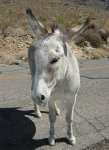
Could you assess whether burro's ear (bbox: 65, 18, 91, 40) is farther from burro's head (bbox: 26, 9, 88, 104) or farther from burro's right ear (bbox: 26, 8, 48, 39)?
burro's right ear (bbox: 26, 8, 48, 39)

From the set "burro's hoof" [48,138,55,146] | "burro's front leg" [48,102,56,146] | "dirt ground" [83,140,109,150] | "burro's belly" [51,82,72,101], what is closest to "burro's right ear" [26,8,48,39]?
"burro's belly" [51,82,72,101]

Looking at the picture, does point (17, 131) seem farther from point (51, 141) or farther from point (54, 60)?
point (54, 60)

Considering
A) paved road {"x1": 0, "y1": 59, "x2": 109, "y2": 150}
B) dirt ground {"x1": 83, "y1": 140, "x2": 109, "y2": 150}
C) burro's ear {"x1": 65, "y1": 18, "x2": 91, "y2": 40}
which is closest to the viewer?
burro's ear {"x1": 65, "y1": 18, "x2": 91, "y2": 40}

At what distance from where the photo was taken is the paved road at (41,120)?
6459 millimetres

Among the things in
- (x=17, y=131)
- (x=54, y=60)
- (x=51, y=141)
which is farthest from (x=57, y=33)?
(x=17, y=131)

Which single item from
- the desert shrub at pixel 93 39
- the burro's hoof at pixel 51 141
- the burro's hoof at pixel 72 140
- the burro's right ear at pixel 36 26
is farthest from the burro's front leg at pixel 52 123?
the desert shrub at pixel 93 39

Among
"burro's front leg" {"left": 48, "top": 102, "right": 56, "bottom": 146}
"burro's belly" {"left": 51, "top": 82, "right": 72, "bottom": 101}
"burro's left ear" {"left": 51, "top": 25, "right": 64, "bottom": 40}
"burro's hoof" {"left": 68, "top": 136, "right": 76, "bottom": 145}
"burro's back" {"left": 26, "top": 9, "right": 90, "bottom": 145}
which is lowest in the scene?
"burro's hoof" {"left": 68, "top": 136, "right": 76, "bottom": 145}

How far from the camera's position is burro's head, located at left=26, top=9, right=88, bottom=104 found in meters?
4.80

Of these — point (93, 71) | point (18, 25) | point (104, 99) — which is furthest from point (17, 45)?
point (104, 99)

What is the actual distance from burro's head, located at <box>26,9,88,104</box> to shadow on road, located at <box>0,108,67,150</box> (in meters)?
1.62

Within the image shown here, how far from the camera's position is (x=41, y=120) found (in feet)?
24.2

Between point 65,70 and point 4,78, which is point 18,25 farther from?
point 65,70

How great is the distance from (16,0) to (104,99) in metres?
29.6

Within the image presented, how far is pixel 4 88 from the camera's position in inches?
373
